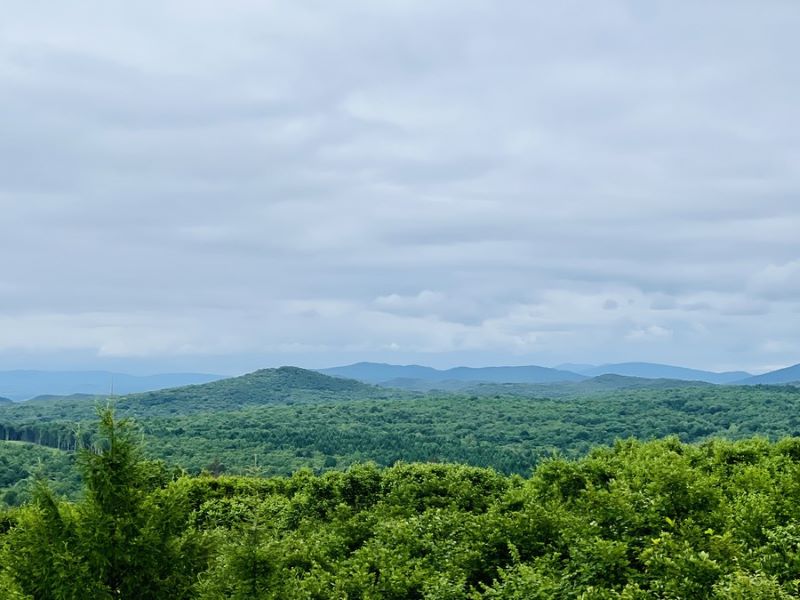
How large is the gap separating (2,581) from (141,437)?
16.8 ft

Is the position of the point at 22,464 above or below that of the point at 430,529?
below

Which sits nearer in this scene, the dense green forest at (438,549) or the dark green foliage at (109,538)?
the dense green forest at (438,549)

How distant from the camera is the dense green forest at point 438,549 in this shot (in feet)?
56.0

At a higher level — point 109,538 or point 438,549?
point 109,538

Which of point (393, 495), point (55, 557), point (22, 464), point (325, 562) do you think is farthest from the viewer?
point (22, 464)

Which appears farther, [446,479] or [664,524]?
[446,479]

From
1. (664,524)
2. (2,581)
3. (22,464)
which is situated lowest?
(22,464)

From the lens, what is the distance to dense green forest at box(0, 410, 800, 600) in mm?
17062

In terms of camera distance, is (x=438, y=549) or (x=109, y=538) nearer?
(x=109, y=538)

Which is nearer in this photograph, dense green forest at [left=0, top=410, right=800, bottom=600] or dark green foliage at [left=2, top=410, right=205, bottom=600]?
dense green forest at [left=0, top=410, right=800, bottom=600]

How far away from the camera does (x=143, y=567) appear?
1819 cm

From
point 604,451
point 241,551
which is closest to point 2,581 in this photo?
point 241,551

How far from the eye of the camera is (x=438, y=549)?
2450 cm

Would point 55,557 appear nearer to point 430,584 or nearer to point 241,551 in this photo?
point 241,551
